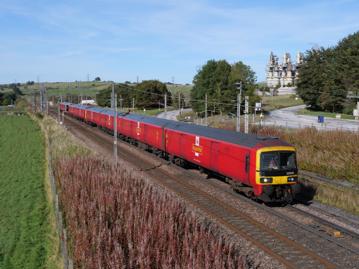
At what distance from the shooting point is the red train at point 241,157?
1855 centimetres

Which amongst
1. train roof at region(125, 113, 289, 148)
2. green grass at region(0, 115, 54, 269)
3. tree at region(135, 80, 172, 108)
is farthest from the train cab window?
tree at region(135, 80, 172, 108)

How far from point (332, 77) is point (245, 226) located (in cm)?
7088

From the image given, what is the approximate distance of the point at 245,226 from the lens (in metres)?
16.2

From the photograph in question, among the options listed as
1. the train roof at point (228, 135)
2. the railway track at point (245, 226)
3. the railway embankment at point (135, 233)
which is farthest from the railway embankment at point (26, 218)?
the train roof at point (228, 135)

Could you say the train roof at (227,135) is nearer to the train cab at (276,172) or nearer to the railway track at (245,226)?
the train cab at (276,172)

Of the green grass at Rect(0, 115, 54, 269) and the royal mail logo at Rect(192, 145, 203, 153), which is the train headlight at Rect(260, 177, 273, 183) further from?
the green grass at Rect(0, 115, 54, 269)

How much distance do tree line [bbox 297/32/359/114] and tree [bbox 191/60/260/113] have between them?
11.5 meters

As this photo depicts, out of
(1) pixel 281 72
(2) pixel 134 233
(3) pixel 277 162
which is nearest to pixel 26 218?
(2) pixel 134 233

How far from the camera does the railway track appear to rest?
13.0 meters

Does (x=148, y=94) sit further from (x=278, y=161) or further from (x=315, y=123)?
(x=278, y=161)

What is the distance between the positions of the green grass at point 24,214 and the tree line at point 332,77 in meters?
55.4

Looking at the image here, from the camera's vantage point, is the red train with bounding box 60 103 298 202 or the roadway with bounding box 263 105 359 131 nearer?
the red train with bounding box 60 103 298 202

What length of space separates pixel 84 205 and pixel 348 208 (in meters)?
11.7

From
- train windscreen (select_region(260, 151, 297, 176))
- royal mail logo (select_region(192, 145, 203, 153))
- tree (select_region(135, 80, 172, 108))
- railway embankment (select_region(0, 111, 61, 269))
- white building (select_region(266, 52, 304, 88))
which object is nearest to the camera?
railway embankment (select_region(0, 111, 61, 269))
